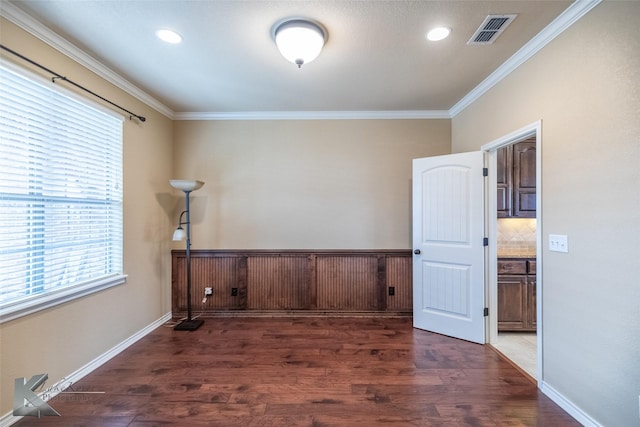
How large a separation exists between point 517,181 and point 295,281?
2944mm

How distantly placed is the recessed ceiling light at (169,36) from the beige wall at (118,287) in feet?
2.70

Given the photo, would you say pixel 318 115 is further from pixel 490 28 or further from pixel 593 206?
pixel 593 206

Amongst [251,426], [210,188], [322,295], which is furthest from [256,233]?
[251,426]

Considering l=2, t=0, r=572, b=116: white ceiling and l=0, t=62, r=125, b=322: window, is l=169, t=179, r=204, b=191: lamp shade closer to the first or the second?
l=0, t=62, r=125, b=322: window

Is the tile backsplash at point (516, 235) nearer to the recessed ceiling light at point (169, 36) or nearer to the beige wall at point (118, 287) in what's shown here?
the recessed ceiling light at point (169, 36)

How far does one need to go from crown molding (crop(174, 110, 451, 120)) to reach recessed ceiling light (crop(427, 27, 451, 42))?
1.43 m

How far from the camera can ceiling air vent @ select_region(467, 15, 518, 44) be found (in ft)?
5.68

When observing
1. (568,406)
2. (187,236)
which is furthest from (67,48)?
(568,406)

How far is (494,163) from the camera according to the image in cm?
267

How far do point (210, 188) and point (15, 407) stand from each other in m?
2.43

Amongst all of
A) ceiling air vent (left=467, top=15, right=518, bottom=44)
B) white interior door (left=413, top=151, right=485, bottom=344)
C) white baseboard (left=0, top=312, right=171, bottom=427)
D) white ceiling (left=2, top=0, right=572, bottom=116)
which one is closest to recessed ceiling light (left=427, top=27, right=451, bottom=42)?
white ceiling (left=2, top=0, right=572, bottom=116)

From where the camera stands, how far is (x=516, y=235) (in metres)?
3.25

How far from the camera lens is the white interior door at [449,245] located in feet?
8.82

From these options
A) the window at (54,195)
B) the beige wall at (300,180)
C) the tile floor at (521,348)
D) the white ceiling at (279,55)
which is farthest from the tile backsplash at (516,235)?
the window at (54,195)
